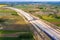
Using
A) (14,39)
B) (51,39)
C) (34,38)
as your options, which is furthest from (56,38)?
(14,39)

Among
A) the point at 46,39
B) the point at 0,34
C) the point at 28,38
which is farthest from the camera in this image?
the point at 0,34

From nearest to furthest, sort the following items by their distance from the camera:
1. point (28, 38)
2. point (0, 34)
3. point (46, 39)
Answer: point (46, 39) → point (28, 38) → point (0, 34)

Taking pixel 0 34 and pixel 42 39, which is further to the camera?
pixel 0 34

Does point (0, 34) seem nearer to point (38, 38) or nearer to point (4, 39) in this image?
point (4, 39)

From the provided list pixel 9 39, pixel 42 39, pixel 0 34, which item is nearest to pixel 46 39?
pixel 42 39

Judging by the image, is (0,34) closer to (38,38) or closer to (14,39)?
(14,39)

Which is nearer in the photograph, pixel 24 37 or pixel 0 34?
pixel 24 37

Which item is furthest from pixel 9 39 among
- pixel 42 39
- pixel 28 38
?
pixel 42 39
